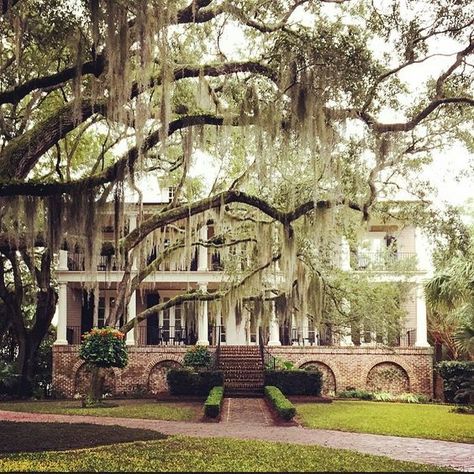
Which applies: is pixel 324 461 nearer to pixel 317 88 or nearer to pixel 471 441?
pixel 471 441

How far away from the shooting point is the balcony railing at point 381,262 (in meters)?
23.0

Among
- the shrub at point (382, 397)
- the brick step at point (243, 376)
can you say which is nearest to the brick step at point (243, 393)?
the brick step at point (243, 376)

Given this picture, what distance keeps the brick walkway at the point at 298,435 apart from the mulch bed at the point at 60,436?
4.20ft

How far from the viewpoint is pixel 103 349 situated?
17719mm

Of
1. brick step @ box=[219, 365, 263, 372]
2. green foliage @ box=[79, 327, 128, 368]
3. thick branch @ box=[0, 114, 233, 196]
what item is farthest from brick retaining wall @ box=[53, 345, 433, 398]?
thick branch @ box=[0, 114, 233, 196]

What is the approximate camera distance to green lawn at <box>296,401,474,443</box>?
12578 millimetres

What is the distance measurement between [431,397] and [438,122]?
1265 centimetres

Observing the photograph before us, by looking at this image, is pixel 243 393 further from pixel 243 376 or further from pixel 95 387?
pixel 95 387

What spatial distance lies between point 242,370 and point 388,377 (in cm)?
531

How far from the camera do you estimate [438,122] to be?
553 inches

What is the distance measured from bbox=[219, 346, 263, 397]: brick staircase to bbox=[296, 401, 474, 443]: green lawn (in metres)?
2.53

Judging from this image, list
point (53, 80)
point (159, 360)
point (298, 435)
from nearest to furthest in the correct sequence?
point (53, 80), point (298, 435), point (159, 360)

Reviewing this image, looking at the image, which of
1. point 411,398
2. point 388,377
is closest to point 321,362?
point 388,377

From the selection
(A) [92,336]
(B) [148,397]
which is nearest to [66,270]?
(B) [148,397]
